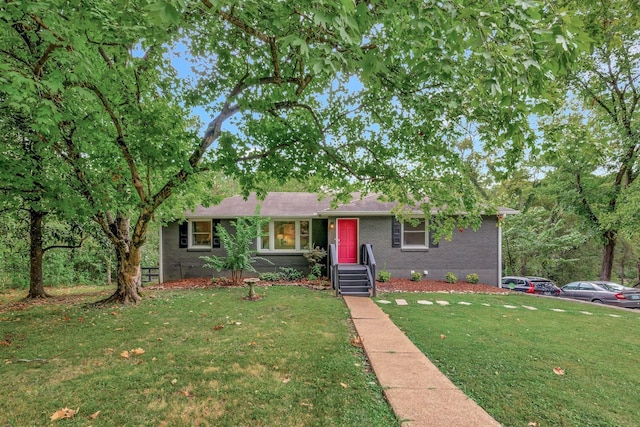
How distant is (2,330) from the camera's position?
552 centimetres

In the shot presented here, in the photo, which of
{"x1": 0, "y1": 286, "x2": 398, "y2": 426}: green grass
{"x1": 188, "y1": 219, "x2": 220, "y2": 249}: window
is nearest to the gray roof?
{"x1": 188, "y1": 219, "x2": 220, "y2": 249}: window

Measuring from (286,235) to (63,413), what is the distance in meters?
10.5

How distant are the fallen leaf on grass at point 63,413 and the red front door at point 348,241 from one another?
397 inches

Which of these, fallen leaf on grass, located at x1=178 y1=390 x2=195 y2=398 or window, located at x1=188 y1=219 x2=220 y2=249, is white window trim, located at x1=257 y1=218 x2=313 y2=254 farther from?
fallen leaf on grass, located at x1=178 y1=390 x2=195 y2=398

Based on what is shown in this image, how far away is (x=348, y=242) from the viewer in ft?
41.0

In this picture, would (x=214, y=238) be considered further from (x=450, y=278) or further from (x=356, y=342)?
(x=450, y=278)

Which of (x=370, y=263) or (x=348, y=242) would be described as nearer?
(x=370, y=263)

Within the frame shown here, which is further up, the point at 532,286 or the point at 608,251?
the point at 608,251

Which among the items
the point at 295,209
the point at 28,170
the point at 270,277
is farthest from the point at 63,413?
the point at 295,209

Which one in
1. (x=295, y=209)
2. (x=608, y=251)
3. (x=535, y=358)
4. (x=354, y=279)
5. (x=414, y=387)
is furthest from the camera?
(x=608, y=251)

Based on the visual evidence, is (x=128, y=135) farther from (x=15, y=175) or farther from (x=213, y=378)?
(x=213, y=378)

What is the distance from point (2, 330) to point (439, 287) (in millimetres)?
11489

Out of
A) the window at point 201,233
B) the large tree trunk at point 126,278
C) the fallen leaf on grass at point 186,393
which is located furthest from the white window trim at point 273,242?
the fallen leaf on grass at point 186,393

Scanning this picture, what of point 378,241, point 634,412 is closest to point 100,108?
point 634,412
